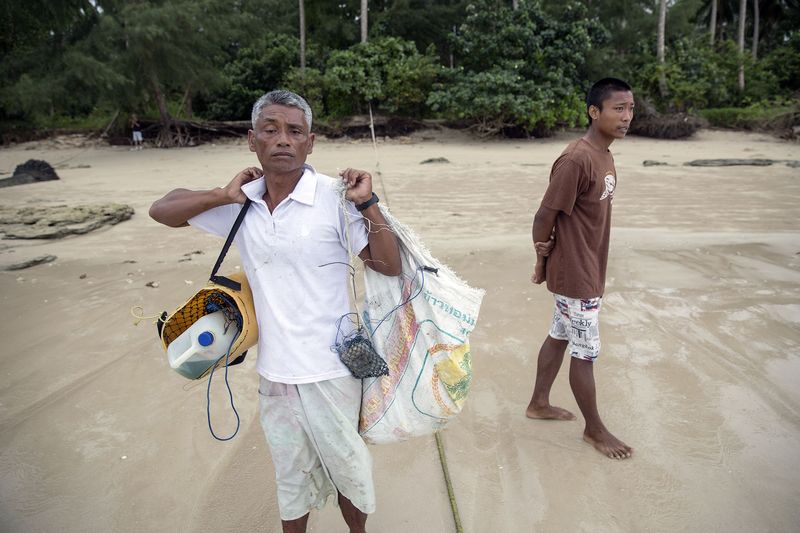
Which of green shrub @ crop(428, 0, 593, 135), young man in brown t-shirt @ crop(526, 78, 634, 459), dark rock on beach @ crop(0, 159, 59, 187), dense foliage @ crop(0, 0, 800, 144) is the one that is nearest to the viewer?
young man in brown t-shirt @ crop(526, 78, 634, 459)

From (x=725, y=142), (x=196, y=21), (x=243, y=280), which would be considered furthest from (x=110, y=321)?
(x=725, y=142)

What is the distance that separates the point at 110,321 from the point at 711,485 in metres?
4.11

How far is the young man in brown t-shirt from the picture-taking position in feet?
8.32

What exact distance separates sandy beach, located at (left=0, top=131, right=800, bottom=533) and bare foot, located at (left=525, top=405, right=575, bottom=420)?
0.05 metres

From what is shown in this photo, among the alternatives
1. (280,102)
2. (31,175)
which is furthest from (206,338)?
(31,175)

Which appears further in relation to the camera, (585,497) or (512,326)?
(512,326)

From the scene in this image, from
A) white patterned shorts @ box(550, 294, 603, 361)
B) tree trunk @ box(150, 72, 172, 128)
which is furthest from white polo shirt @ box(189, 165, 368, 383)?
tree trunk @ box(150, 72, 172, 128)

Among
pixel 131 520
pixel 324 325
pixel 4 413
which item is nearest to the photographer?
pixel 324 325

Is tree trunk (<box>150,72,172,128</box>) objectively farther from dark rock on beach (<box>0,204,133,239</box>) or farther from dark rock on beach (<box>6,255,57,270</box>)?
dark rock on beach (<box>6,255,57,270</box>)

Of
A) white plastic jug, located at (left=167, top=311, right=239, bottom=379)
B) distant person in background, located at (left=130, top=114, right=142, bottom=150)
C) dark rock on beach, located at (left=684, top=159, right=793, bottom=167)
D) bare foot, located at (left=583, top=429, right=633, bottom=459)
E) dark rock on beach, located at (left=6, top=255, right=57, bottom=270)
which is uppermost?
distant person in background, located at (left=130, top=114, right=142, bottom=150)

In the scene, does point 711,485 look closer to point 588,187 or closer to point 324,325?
point 588,187

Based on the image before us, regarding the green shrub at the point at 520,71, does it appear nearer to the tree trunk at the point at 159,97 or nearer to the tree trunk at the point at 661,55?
the tree trunk at the point at 661,55

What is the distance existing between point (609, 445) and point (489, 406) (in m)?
0.70

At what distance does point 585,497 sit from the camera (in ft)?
8.02
